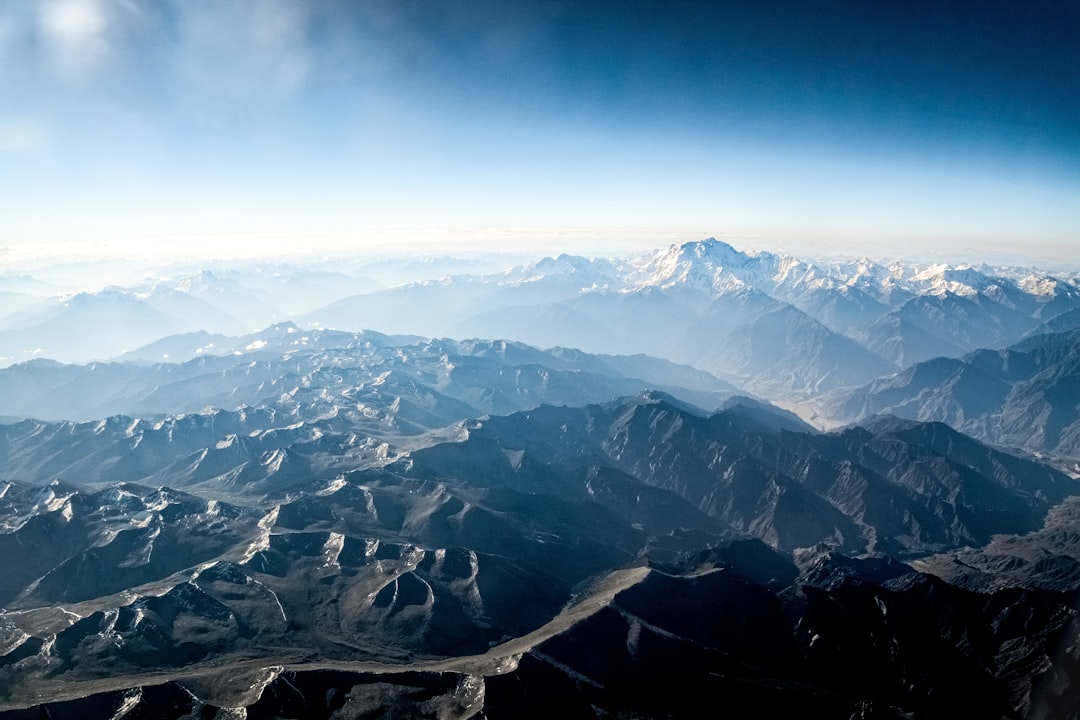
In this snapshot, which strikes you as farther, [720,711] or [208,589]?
[208,589]

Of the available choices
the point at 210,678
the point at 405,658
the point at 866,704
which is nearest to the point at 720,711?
the point at 866,704

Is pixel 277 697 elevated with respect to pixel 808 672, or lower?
elevated

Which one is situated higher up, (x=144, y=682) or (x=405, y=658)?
(x=144, y=682)

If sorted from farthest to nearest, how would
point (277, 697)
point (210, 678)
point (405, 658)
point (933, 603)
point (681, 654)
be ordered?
point (933, 603), point (405, 658), point (681, 654), point (210, 678), point (277, 697)

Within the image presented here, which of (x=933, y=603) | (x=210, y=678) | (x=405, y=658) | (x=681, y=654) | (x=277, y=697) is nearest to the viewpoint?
(x=277, y=697)

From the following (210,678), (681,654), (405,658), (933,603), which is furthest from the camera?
(933,603)

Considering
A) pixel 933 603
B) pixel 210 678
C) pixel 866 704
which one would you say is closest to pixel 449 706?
pixel 210 678

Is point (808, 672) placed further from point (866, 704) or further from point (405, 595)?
point (405, 595)

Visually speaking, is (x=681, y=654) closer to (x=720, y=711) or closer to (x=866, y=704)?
(x=720, y=711)

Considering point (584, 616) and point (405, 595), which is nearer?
point (584, 616)
